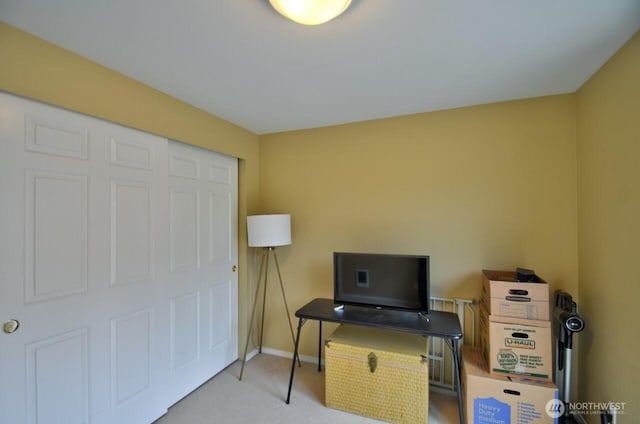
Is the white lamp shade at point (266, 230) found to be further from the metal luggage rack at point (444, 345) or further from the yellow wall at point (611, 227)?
the yellow wall at point (611, 227)

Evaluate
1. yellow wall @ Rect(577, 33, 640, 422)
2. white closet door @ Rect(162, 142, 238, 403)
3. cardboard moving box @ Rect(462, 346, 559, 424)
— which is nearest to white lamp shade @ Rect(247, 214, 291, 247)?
white closet door @ Rect(162, 142, 238, 403)

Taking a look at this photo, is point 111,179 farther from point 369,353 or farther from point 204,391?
point 369,353

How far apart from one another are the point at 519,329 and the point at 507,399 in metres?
0.47

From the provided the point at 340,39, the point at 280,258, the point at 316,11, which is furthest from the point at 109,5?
the point at 280,258

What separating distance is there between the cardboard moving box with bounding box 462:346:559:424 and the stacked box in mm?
71

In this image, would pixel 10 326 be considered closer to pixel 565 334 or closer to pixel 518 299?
pixel 518 299

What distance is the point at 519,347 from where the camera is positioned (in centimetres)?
191

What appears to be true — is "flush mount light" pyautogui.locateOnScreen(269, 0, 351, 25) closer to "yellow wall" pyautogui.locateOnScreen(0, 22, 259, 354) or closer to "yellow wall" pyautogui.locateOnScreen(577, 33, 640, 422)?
"yellow wall" pyautogui.locateOnScreen(0, 22, 259, 354)

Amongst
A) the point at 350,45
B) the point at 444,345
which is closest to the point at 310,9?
the point at 350,45

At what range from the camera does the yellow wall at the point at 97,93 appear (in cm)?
138

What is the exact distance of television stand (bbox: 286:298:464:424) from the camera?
6.36 feet

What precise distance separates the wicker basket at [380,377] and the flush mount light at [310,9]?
216cm

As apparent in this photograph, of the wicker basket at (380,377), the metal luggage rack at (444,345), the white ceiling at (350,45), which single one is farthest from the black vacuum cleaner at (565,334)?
the white ceiling at (350,45)

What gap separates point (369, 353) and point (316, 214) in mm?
1394
